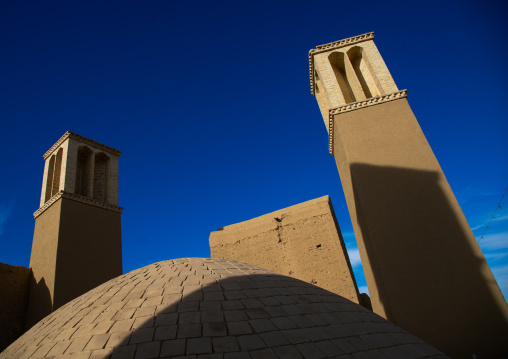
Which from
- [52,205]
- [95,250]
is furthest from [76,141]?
[95,250]

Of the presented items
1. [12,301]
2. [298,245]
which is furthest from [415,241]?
[12,301]

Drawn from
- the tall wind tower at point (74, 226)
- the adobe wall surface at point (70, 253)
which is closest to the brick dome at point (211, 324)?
the adobe wall surface at point (70, 253)

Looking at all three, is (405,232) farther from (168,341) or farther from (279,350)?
(168,341)

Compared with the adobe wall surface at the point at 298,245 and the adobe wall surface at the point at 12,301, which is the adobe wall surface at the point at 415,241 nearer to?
the adobe wall surface at the point at 298,245

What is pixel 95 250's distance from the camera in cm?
945

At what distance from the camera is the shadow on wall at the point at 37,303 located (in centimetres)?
787

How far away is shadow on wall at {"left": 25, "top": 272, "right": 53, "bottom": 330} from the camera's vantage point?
787 cm

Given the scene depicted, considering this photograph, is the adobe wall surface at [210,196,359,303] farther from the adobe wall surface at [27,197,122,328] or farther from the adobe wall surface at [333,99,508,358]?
the adobe wall surface at [27,197,122,328]

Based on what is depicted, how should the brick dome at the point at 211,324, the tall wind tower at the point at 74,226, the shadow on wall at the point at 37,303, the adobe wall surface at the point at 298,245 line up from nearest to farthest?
the brick dome at the point at 211,324 → the shadow on wall at the point at 37,303 → the tall wind tower at the point at 74,226 → the adobe wall surface at the point at 298,245

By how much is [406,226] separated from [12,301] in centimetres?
927

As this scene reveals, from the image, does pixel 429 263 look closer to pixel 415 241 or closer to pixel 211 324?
pixel 415 241

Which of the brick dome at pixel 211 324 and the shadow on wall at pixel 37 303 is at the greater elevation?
the shadow on wall at pixel 37 303

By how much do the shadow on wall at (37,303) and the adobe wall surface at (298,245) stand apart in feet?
18.6

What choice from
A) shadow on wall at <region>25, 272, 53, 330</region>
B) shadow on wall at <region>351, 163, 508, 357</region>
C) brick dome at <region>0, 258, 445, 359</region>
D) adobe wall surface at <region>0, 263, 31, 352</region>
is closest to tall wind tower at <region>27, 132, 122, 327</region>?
shadow on wall at <region>25, 272, 53, 330</region>
